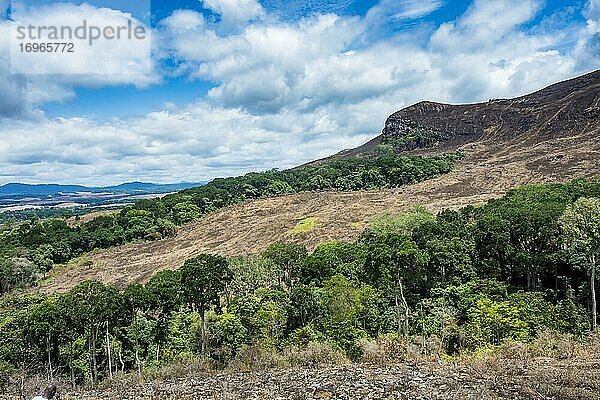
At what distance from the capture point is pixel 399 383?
1309cm

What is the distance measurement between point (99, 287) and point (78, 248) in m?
70.1

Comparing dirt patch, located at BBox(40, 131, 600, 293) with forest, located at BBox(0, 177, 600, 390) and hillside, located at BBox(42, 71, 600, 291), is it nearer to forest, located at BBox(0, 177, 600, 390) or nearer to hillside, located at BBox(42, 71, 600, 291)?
hillside, located at BBox(42, 71, 600, 291)

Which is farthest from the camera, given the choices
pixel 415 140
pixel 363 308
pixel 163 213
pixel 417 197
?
pixel 415 140

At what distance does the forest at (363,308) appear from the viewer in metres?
18.9

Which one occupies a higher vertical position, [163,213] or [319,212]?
[163,213]

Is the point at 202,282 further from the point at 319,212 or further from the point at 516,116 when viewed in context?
the point at 516,116

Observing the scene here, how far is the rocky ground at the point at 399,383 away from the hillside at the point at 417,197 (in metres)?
42.0

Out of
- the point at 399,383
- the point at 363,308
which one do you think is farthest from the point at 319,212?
the point at 399,383

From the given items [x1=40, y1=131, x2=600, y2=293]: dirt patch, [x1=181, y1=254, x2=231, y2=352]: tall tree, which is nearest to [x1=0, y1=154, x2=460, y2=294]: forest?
[x1=40, y1=131, x2=600, y2=293]: dirt patch

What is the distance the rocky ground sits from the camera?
11.7 m

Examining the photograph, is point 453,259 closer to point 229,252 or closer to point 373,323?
point 373,323

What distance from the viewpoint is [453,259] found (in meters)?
27.5

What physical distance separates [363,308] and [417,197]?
6037cm

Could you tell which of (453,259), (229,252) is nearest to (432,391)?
(453,259)
